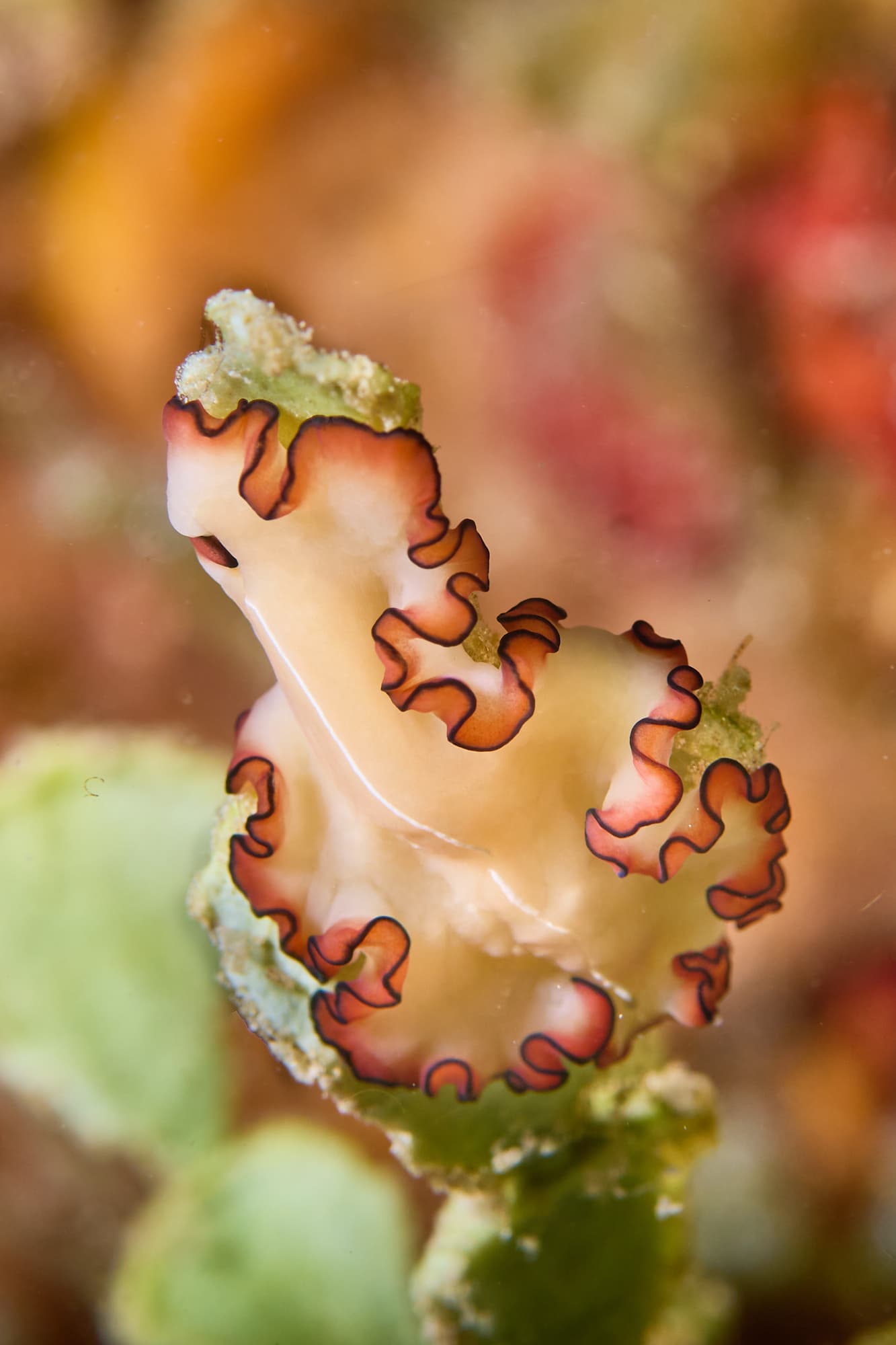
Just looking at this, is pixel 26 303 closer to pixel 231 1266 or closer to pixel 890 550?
pixel 890 550

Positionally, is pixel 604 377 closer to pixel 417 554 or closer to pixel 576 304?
pixel 576 304

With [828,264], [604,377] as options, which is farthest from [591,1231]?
[828,264]

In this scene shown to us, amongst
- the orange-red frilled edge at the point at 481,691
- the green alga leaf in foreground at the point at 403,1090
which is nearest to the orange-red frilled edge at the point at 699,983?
the green alga leaf in foreground at the point at 403,1090

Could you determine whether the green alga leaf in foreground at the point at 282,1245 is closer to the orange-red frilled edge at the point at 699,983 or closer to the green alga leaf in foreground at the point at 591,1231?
the green alga leaf in foreground at the point at 591,1231

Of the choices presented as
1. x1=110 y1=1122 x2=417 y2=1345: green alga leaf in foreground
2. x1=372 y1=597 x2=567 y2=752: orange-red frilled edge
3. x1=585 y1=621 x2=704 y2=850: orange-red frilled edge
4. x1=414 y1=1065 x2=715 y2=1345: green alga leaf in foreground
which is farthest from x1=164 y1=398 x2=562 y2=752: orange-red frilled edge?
x1=110 y1=1122 x2=417 y2=1345: green alga leaf in foreground

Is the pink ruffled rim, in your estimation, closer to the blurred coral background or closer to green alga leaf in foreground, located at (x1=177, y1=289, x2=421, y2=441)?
Answer: the blurred coral background

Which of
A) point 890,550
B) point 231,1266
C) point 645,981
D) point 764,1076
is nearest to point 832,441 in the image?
point 890,550
